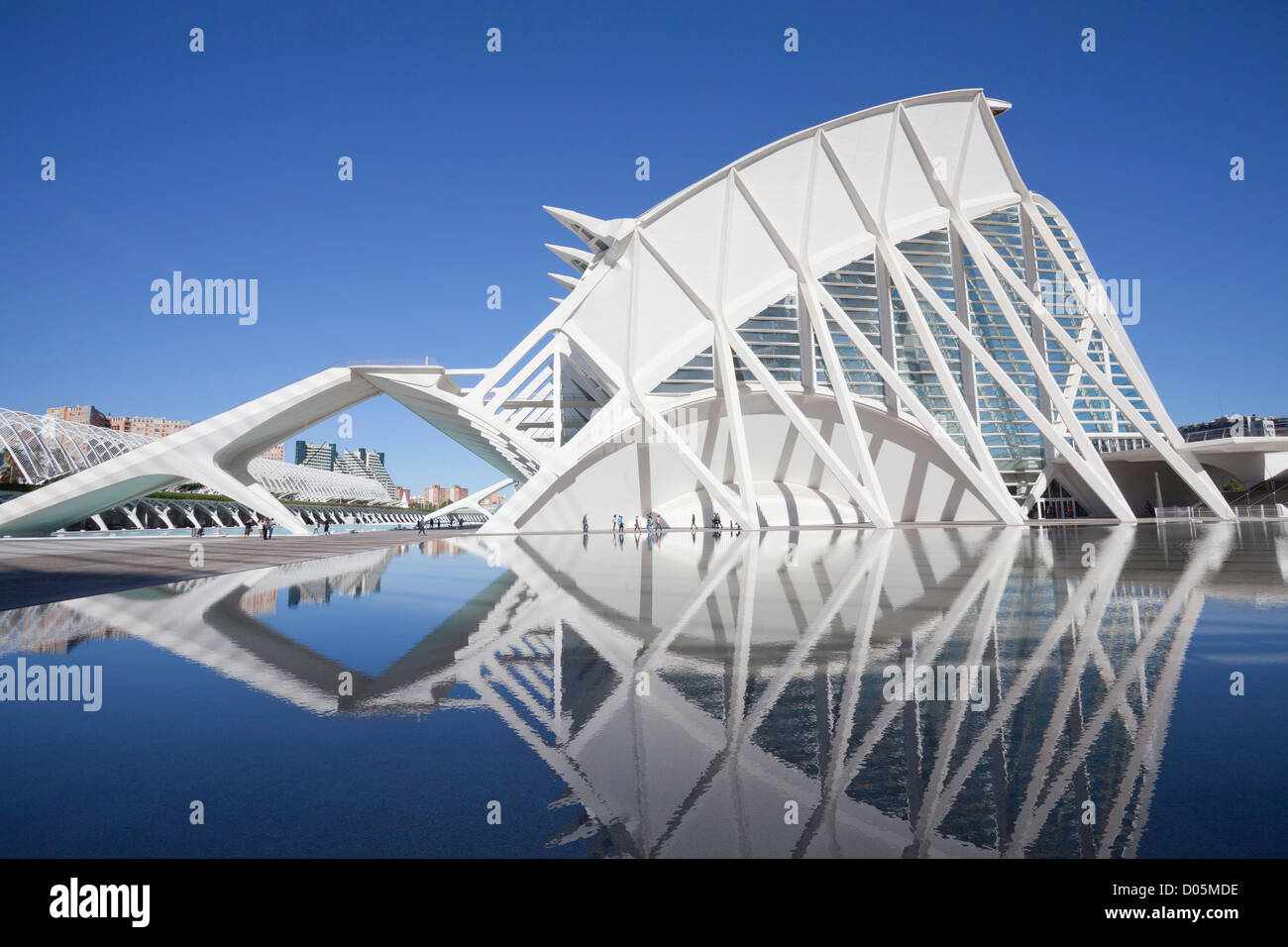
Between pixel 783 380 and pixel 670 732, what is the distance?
26.3 meters

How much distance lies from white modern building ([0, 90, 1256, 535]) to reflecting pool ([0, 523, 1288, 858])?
57.5 feet

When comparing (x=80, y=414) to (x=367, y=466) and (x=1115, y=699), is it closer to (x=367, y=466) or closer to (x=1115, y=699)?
(x=367, y=466)

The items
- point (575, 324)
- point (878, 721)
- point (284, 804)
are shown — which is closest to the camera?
point (284, 804)

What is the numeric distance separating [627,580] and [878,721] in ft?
21.1

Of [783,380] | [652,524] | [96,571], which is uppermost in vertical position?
[783,380]

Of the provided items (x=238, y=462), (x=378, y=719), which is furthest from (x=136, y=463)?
(x=378, y=719)

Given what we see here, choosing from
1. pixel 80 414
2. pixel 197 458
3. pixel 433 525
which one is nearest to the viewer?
pixel 197 458

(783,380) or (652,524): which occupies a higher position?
(783,380)

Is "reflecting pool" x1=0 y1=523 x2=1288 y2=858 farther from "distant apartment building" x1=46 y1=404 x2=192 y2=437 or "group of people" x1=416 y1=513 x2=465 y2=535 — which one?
"distant apartment building" x1=46 y1=404 x2=192 y2=437

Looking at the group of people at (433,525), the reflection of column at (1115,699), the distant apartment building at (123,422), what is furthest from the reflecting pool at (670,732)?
the distant apartment building at (123,422)

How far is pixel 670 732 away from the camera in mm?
2928

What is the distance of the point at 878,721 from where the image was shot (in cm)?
297

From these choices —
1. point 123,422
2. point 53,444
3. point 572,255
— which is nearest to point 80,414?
point 123,422
